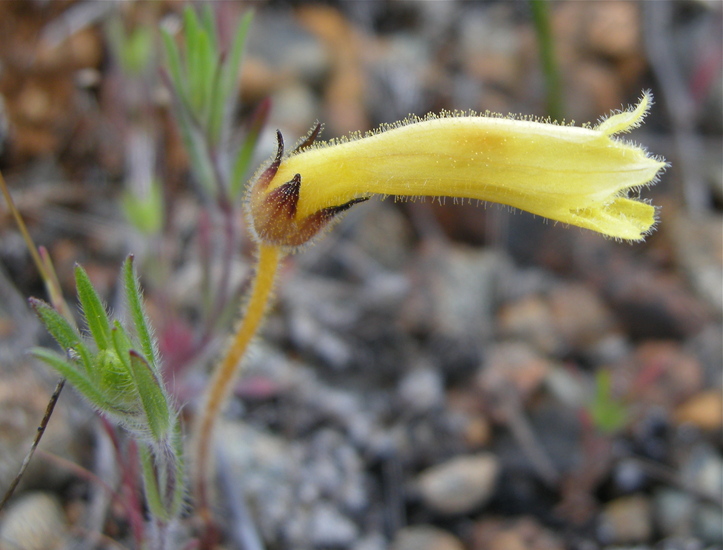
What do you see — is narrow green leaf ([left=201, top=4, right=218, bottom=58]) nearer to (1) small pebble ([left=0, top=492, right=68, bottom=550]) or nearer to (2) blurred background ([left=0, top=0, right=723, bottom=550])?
(2) blurred background ([left=0, top=0, right=723, bottom=550])

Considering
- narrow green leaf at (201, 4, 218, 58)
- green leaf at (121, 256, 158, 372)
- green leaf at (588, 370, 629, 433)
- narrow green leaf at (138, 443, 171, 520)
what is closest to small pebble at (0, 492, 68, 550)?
narrow green leaf at (138, 443, 171, 520)

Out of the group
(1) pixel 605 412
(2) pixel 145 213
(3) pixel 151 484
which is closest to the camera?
(3) pixel 151 484

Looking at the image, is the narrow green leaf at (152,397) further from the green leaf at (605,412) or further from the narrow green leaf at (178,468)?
the green leaf at (605,412)

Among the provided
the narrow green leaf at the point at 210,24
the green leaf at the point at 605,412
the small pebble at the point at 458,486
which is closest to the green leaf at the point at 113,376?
the narrow green leaf at the point at 210,24

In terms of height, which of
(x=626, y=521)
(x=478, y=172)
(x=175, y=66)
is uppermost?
(x=175, y=66)

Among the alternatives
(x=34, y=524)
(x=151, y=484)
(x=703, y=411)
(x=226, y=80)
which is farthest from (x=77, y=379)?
(x=703, y=411)

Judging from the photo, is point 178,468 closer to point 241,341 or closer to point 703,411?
point 241,341
